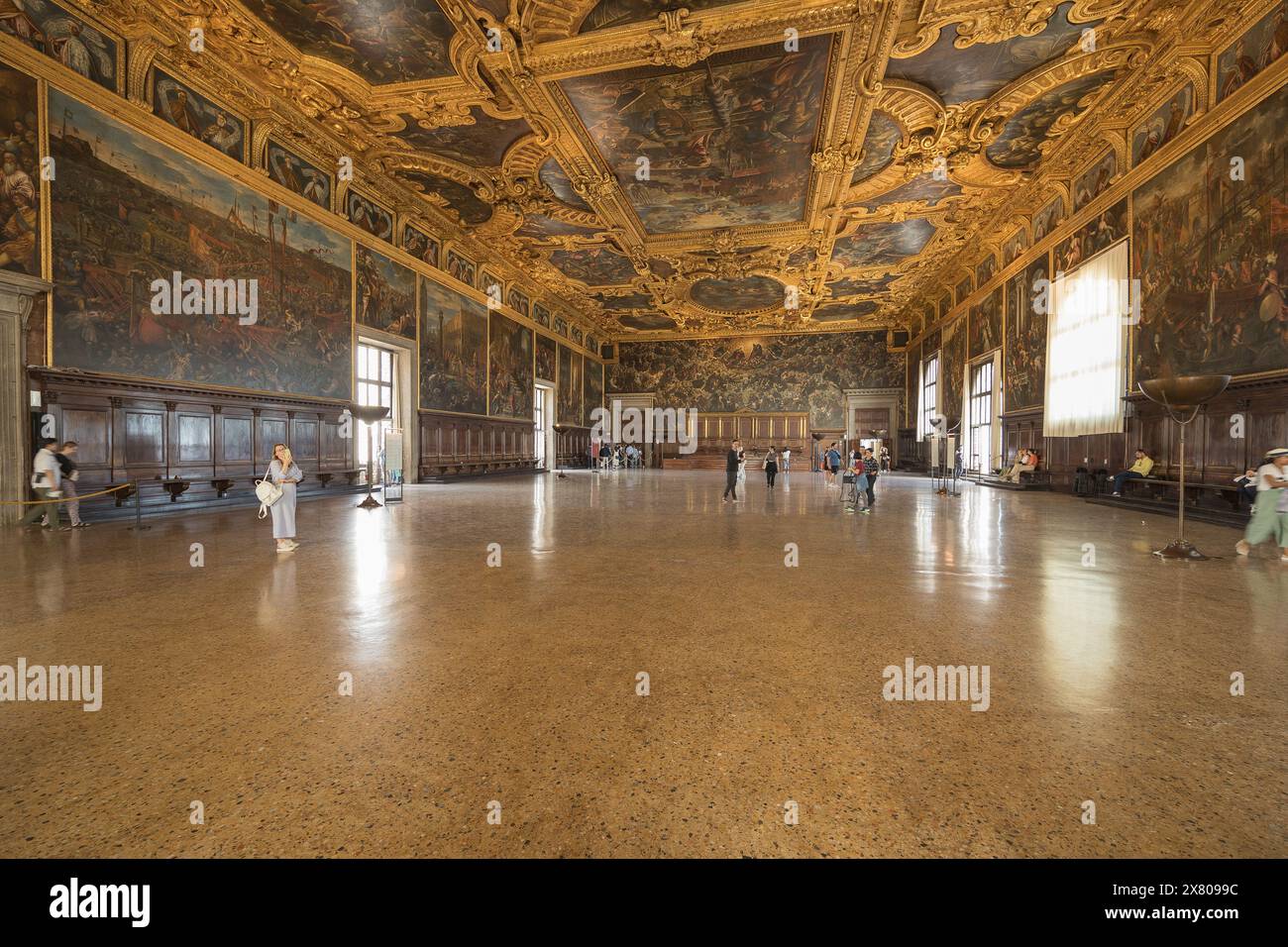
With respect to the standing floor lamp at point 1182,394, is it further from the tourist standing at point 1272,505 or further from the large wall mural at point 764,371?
the large wall mural at point 764,371

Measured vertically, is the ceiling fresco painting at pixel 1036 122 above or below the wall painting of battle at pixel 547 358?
above

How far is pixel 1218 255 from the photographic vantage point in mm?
9273

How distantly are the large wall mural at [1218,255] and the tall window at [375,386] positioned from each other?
1835cm

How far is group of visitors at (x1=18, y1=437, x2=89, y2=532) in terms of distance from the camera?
7.56 m

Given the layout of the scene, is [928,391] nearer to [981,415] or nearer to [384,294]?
[981,415]

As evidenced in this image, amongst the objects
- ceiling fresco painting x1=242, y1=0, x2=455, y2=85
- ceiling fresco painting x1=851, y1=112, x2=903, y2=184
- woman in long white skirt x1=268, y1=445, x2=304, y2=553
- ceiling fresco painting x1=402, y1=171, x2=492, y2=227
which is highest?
ceiling fresco painting x1=851, y1=112, x2=903, y2=184

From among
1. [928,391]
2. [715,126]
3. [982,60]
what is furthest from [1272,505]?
[928,391]

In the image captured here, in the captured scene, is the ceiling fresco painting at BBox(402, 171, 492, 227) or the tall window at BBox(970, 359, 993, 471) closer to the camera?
the ceiling fresco painting at BBox(402, 171, 492, 227)

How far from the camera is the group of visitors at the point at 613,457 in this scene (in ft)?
105

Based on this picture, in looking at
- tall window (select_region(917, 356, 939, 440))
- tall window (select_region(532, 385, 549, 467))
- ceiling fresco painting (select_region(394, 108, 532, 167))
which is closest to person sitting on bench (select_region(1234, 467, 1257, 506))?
ceiling fresco painting (select_region(394, 108, 532, 167))

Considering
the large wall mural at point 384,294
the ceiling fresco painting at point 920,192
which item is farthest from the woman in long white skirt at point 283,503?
the ceiling fresco painting at point 920,192

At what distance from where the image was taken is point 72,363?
8.62 metres

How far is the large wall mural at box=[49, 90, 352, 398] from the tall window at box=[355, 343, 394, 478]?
2.13 m

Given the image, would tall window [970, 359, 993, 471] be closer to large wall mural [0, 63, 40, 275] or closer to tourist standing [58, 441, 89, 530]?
tourist standing [58, 441, 89, 530]
